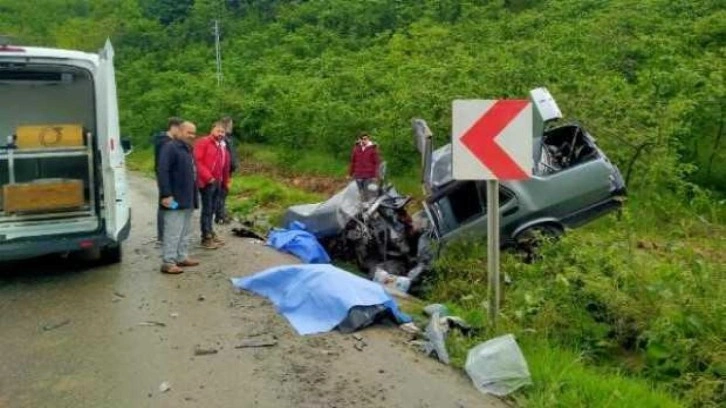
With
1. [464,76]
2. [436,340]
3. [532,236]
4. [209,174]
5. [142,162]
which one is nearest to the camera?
[436,340]

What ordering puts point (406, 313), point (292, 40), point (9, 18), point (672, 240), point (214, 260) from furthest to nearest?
1. point (9, 18)
2. point (292, 40)
3. point (214, 260)
4. point (672, 240)
5. point (406, 313)

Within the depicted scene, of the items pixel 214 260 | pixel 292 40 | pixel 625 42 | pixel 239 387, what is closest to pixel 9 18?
pixel 292 40

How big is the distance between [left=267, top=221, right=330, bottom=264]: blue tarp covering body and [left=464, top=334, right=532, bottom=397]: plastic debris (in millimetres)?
4813

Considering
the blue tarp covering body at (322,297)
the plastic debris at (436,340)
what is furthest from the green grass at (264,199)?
the plastic debris at (436,340)

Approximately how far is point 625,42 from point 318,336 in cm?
1547

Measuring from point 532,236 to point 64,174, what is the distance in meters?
5.88

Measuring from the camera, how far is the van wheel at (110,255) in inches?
344

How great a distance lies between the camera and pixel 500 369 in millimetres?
4695

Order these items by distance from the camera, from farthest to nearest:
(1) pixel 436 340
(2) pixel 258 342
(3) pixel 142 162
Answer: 1. (3) pixel 142 162
2. (2) pixel 258 342
3. (1) pixel 436 340

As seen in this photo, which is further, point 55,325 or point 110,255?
point 110,255

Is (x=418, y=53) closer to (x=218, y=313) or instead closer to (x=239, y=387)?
(x=218, y=313)

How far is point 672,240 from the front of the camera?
8.33 m

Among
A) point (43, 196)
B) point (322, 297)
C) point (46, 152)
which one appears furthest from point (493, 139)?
point (46, 152)

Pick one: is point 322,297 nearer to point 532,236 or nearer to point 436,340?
point 436,340
